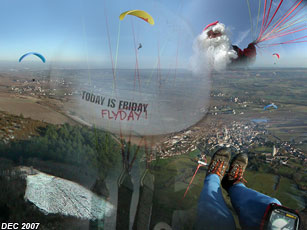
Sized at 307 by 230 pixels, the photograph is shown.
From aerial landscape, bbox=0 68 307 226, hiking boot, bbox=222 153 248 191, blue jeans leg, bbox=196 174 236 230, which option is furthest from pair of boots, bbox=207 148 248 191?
aerial landscape, bbox=0 68 307 226

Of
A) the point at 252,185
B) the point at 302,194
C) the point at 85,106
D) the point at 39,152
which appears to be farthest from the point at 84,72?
the point at 302,194

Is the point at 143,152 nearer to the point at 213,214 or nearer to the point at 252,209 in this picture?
the point at 213,214

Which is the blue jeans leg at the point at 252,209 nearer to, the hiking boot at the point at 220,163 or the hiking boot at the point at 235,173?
the hiking boot at the point at 235,173

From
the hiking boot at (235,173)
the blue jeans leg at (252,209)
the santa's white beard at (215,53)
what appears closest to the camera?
the blue jeans leg at (252,209)

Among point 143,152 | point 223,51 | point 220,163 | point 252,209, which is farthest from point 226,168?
point 223,51

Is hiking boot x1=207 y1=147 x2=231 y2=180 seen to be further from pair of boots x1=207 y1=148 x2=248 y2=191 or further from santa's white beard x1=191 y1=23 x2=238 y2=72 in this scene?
santa's white beard x1=191 y1=23 x2=238 y2=72

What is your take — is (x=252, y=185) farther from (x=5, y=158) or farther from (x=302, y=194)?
(x=5, y=158)

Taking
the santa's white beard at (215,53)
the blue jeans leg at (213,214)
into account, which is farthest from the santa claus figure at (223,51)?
the blue jeans leg at (213,214)
